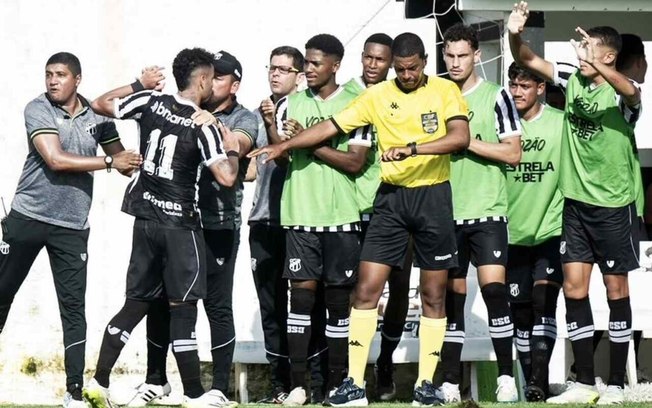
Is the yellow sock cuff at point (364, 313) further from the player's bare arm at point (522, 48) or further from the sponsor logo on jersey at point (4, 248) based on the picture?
the sponsor logo on jersey at point (4, 248)

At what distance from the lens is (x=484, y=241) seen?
9.45 meters

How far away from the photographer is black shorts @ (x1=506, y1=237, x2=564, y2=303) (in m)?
9.95

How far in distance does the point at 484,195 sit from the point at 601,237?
2.54 feet

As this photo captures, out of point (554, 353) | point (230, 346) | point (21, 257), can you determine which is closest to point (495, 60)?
point (554, 353)

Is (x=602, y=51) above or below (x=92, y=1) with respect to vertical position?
below

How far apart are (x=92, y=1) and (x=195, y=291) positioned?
13.9 ft

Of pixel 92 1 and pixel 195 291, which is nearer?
pixel 195 291

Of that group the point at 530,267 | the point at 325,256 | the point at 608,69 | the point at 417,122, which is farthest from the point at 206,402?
the point at 608,69

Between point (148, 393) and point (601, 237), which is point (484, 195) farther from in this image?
point (148, 393)

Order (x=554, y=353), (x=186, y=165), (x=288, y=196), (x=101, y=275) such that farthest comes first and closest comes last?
1. (x=101, y=275)
2. (x=554, y=353)
3. (x=288, y=196)
4. (x=186, y=165)

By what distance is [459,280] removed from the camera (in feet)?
31.6

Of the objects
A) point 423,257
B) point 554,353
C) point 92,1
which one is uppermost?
point 92,1

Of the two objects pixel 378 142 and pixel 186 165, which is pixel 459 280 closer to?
pixel 378 142

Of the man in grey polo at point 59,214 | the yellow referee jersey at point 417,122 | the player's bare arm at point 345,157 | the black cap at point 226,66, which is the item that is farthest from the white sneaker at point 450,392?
the black cap at point 226,66
